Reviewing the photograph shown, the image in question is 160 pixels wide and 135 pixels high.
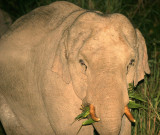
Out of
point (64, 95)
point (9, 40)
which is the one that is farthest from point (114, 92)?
point (9, 40)

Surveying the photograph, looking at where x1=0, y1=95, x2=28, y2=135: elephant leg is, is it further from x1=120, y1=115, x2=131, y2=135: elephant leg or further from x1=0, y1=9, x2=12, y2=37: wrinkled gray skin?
x1=0, y1=9, x2=12, y2=37: wrinkled gray skin

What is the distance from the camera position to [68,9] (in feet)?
10.1

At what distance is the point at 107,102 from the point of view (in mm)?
1953

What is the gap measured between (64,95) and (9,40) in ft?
3.43

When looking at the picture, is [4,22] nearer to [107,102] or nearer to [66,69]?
[66,69]

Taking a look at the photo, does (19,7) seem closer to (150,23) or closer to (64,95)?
(150,23)

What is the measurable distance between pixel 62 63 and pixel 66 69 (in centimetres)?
6

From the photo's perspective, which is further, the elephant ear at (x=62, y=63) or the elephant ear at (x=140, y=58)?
the elephant ear at (x=140, y=58)

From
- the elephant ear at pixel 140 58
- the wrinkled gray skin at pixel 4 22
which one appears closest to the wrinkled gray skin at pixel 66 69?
the elephant ear at pixel 140 58

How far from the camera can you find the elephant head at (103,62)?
6.52ft

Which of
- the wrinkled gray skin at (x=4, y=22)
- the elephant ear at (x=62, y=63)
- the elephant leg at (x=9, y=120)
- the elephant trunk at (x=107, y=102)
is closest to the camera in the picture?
the elephant trunk at (x=107, y=102)

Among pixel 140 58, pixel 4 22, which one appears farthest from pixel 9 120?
pixel 4 22

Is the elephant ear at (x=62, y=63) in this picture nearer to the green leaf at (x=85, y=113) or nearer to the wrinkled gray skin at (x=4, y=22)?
the green leaf at (x=85, y=113)

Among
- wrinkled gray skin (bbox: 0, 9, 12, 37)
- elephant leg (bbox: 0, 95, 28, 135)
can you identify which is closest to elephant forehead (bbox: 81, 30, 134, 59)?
elephant leg (bbox: 0, 95, 28, 135)
